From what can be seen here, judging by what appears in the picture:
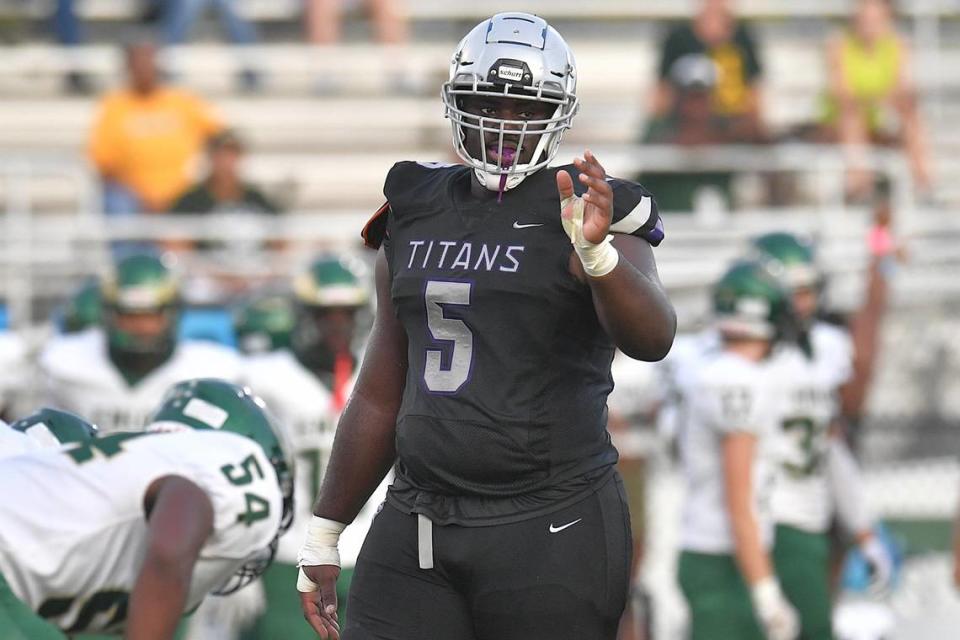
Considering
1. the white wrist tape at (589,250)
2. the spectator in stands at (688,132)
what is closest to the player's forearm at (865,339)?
the spectator in stands at (688,132)

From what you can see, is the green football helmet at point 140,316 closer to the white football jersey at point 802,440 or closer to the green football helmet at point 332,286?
the green football helmet at point 332,286

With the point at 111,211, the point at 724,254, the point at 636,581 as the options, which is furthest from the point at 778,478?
the point at 111,211

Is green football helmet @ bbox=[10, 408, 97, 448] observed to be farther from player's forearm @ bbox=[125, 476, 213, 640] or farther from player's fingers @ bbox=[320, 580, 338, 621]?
player's fingers @ bbox=[320, 580, 338, 621]

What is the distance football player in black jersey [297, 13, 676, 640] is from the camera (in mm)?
3551

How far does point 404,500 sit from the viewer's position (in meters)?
3.69

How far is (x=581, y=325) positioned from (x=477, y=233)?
0.88 ft

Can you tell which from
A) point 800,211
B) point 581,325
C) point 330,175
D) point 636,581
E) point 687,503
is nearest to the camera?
point 581,325

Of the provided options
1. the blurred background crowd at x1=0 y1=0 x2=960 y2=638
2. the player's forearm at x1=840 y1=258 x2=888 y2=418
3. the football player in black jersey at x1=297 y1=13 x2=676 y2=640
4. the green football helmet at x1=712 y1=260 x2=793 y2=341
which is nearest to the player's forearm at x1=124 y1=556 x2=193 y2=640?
the football player in black jersey at x1=297 y1=13 x2=676 y2=640

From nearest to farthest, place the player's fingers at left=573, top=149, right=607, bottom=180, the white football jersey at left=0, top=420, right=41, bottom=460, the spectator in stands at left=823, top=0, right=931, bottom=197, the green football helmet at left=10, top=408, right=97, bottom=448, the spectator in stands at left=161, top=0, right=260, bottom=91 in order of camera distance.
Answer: the player's fingers at left=573, top=149, right=607, bottom=180, the white football jersey at left=0, top=420, right=41, bottom=460, the green football helmet at left=10, top=408, right=97, bottom=448, the spectator in stands at left=823, top=0, right=931, bottom=197, the spectator in stands at left=161, top=0, right=260, bottom=91

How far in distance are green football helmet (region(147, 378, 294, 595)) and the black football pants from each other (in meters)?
0.80

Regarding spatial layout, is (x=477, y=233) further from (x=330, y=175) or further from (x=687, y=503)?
(x=330, y=175)

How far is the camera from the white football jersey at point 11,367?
7.58m

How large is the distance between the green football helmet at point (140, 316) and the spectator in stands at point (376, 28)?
4.81 m

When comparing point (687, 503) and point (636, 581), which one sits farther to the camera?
point (636, 581)
